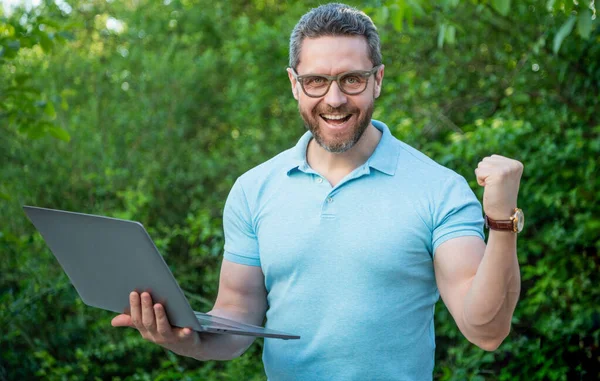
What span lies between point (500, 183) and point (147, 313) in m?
0.92

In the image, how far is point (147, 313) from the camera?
6.72 feet

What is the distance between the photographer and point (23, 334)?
4.57 metres

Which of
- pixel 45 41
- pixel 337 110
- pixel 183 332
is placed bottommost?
pixel 183 332

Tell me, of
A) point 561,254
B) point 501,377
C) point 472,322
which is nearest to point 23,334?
point 501,377

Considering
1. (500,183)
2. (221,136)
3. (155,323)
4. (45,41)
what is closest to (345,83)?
(500,183)

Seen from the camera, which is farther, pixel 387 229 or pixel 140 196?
pixel 140 196

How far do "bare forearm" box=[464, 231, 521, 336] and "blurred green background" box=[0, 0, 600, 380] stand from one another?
163 centimetres

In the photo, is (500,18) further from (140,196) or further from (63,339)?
(63,339)

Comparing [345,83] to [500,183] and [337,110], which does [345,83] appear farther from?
[500,183]

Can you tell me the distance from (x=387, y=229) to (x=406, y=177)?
17 cm

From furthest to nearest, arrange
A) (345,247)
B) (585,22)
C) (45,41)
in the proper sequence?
(45,41), (585,22), (345,247)

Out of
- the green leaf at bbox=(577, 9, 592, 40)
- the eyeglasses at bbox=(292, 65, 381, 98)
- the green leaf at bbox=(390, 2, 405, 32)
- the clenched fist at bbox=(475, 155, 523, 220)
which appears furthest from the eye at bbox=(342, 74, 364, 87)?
the green leaf at bbox=(390, 2, 405, 32)

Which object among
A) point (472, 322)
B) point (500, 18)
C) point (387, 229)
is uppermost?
point (500, 18)

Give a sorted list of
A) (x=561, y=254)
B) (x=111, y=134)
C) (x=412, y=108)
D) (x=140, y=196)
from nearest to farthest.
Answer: (x=561, y=254)
(x=140, y=196)
(x=412, y=108)
(x=111, y=134)
